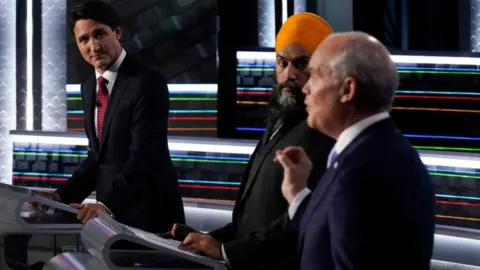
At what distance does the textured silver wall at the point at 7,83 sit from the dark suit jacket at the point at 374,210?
13.7 feet

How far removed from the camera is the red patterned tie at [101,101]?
A: 369 cm

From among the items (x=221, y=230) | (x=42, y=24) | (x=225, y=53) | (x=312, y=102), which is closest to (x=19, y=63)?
(x=42, y=24)

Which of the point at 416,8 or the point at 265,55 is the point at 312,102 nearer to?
the point at 265,55

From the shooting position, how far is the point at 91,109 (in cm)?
376

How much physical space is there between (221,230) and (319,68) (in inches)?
33.8

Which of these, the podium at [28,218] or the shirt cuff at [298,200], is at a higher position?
the shirt cuff at [298,200]

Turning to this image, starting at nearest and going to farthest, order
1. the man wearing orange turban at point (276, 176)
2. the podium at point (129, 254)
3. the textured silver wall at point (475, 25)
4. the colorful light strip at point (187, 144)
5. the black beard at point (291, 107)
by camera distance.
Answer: the podium at point (129, 254)
the man wearing orange turban at point (276, 176)
the black beard at point (291, 107)
the textured silver wall at point (475, 25)
the colorful light strip at point (187, 144)

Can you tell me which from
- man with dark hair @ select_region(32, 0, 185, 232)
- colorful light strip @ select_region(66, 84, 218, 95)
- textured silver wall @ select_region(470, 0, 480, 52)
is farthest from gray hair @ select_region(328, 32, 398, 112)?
colorful light strip @ select_region(66, 84, 218, 95)

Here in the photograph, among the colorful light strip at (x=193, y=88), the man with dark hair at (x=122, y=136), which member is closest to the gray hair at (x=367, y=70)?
the man with dark hair at (x=122, y=136)

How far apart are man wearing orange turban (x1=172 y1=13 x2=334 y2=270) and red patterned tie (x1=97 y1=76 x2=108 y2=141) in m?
1.11

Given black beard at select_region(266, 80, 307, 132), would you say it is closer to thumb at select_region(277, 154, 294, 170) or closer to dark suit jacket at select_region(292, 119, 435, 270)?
thumb at select_region(277, 154, 294, 170)

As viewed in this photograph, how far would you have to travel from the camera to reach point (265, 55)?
470 centimetres

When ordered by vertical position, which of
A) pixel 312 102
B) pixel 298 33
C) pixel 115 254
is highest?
pixel 298 33

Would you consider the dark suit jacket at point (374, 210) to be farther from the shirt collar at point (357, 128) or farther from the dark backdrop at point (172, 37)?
the dark backdrop at point (172, 37)
